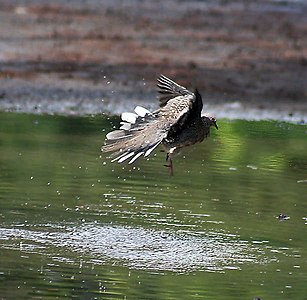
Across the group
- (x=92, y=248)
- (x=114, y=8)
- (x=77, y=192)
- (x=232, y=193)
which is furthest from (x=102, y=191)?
(x=114, y=8)

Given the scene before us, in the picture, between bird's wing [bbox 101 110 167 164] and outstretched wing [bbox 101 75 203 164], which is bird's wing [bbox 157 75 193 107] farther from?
bird's wing [bbox 101 110 167 164]

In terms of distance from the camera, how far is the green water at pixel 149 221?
755 cm

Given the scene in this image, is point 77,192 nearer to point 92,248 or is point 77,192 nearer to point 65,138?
point 92,248

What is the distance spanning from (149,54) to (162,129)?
36.3ft

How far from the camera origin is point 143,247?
8.45 m

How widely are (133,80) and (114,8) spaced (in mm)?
6822

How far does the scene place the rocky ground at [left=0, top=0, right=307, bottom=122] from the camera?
16.5 m

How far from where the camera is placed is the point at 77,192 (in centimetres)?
1003

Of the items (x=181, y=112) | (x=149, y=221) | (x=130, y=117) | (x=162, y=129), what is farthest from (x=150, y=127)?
(x=149, y=221)

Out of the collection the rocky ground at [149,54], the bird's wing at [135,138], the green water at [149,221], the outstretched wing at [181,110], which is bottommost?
the rocky ground at [149,54]

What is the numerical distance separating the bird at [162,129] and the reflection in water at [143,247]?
0.55 metres

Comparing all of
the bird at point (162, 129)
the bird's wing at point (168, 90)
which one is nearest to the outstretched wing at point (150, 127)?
the bird at point (162, 129)

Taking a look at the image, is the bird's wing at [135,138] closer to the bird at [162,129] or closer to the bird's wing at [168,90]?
the bird at [162,129]

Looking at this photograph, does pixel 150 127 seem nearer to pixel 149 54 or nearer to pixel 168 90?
pixel 168 90
